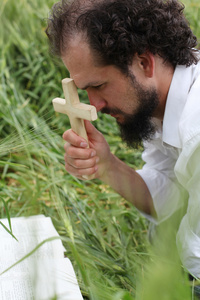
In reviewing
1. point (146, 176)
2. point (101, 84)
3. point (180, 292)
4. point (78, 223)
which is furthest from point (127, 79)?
point (180, 292)

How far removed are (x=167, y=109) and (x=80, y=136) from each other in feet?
0.99

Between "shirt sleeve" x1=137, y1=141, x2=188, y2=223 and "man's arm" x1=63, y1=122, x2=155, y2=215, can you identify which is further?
"shirt sleeve" x1=137, y1=141, x2=188, y2=223

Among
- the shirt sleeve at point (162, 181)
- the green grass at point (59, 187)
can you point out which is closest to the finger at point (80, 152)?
the green grass at point (59, 187)

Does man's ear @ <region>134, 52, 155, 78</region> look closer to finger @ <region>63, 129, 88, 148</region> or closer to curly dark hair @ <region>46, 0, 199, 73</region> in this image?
curly dark hair @ <region>46, 0, 199, 73</region>

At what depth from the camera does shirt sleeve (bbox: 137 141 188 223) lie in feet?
5.77

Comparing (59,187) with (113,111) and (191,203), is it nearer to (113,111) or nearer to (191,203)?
(113,111)

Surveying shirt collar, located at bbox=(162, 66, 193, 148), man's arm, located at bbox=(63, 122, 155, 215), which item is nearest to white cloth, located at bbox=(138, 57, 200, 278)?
shirt collar, located at bbox=(162, 66, 193, 148)

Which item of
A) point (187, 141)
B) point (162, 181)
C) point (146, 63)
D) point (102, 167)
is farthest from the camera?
point (162, 181)

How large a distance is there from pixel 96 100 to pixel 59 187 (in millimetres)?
731

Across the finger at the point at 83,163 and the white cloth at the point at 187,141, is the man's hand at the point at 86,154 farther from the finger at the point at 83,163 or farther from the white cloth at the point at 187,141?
the white cloth at the point at 187,141

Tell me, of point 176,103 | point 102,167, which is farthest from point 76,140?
point 176,103

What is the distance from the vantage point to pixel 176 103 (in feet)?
4.70

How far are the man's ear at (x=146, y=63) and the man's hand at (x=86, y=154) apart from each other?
26 centimetres

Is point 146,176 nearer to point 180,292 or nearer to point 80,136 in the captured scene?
point 80,136
